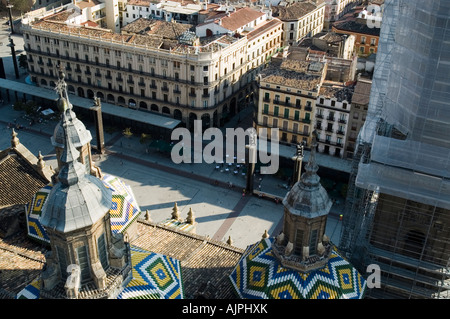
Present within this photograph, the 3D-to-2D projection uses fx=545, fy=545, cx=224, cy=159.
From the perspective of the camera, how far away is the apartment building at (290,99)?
68438mm

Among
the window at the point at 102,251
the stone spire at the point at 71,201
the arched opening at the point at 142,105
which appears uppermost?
the stone spire at the point at 71,201

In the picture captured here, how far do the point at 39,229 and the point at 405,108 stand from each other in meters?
26.8

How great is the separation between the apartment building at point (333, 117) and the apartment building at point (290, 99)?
3.22ft

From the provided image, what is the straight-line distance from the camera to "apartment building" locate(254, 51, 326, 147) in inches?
2694

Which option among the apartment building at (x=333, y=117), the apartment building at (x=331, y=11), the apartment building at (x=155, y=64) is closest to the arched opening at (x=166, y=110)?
the apartment building at (x=155, y=64)

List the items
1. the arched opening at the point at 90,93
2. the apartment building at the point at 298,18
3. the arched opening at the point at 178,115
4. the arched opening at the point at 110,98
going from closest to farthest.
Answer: the arched opening at the point at 178,115, the arched opening at the point at 110,98, the arched opening at the point at 90,93, the apartment building at the point at 298,18

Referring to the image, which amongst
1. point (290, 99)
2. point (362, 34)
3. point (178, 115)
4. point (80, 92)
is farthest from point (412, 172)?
point (362, 34)

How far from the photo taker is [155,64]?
251ft

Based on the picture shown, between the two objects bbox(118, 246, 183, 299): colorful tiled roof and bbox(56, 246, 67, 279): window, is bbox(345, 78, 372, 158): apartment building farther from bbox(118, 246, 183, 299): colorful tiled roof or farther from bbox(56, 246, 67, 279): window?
bbox(56, 246, 67, 279): window

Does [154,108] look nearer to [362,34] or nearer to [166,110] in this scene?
[166,110]

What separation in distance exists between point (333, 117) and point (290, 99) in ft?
19.2

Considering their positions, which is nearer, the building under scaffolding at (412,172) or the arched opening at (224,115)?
the building under scaffolding at (412,172)

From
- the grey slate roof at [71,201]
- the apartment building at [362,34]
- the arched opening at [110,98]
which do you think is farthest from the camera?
the apartment building at [362,34]

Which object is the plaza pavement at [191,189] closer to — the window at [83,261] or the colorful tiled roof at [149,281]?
the colorful tiled roof at [149,281]
